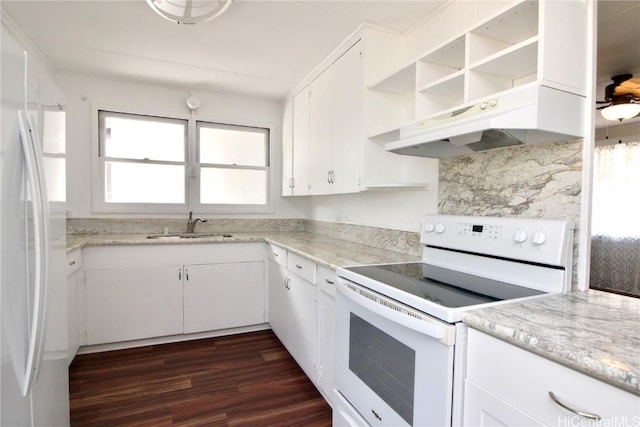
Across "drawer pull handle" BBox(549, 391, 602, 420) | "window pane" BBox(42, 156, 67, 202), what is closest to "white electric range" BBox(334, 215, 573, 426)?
"drawer pull handle" BBox(549, 391, 602, 420)

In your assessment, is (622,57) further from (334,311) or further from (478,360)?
(334,311)

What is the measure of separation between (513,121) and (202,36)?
2018 millimetres

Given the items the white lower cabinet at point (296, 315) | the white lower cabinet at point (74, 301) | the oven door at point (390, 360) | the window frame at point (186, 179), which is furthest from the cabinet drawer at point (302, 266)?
the white lower cabinet at point (74, 301)

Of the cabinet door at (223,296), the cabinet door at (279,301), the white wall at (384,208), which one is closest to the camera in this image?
the white wall at (384,208)

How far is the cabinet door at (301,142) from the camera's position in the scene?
2949 millimetres

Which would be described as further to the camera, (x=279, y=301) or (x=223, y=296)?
(x=223, y=296)

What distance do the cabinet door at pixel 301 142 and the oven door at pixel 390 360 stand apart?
5.22ft

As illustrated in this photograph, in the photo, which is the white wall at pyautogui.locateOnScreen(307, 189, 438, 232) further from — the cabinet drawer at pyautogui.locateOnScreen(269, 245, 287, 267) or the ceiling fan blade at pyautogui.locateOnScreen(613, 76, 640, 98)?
the ceiling fan blade at pyautogui.locateOnScreen(613, 76, 640, 98)

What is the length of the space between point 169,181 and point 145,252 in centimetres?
90

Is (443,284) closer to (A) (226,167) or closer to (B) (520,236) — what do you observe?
(B) (520,236)

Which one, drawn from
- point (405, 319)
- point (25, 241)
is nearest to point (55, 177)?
point (25, 241)

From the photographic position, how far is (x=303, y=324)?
7.15 feet

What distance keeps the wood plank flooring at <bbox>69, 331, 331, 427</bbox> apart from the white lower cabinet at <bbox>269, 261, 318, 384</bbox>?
14 cm

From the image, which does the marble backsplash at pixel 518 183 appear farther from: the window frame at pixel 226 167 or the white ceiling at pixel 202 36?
the window frame at pixel 226 167
